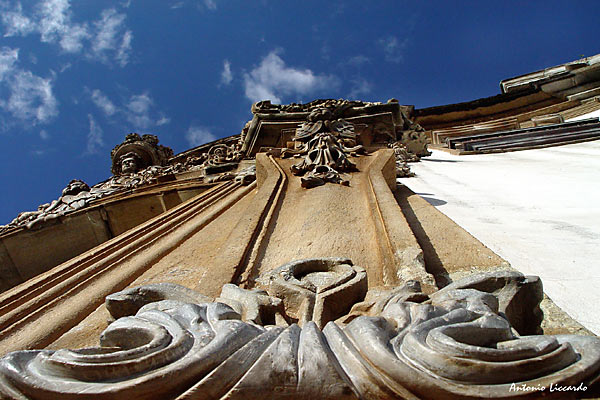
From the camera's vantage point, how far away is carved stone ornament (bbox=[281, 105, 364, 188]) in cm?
282

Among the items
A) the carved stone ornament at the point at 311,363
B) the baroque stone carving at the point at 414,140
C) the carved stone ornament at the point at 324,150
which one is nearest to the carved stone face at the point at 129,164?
the carved stone ornament at the point at 324,150

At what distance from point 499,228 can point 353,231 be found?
905 millimetres

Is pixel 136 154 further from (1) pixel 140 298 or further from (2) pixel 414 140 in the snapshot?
(1) pixel 140 298

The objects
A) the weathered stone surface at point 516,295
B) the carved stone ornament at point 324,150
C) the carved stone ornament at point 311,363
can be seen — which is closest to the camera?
the carved stone ornament at point 311,363

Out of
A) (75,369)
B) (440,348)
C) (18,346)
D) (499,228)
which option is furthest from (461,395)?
(499,228)

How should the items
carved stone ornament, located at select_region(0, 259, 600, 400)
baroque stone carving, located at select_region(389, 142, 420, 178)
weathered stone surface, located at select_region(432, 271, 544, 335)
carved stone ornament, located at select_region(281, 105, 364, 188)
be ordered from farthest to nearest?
1. baroque stone carving, located at select_region(389, 142, 420, 178)
2. carved stone ornament, located at select_region(281, 105, 364, 188)
3. weathered stone surface, located at select_region(432, 271, 544, 335)
4. carved stone ornament, located at select_region(0, 259, 600, 400)

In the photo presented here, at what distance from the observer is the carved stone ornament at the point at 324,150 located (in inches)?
111

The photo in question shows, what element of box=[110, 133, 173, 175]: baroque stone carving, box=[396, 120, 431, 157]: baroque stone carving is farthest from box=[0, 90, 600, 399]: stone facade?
box=[110, 133, 173, 175]: baroque stone carving

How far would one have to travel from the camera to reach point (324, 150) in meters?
3.35

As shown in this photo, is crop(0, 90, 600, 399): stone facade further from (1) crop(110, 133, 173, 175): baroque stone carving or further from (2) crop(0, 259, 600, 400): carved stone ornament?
(1) crop(110, 133, 173, 175): baroque stone carving

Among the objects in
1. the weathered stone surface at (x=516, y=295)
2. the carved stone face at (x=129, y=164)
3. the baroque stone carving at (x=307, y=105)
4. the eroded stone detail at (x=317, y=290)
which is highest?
the carved stone face at (x=129, y=164)

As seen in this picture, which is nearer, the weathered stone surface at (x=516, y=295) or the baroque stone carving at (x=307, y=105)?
the weathered stone surface at (x=516, y=295)

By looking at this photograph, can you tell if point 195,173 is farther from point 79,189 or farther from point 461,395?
point 461,395

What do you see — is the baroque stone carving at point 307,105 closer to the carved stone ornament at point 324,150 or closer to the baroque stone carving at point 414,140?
the carved stone ornament at point 324,150
